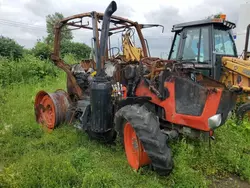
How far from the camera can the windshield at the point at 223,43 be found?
6.11 m

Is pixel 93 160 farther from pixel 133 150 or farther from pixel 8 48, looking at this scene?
pixel 8 48

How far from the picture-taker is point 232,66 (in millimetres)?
5949

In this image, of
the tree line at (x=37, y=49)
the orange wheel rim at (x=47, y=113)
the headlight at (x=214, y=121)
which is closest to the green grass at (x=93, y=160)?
the orange wheel rim at (x=47, y=113)

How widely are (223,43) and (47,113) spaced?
4.49m

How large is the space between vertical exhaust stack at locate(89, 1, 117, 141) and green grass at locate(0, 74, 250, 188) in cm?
44

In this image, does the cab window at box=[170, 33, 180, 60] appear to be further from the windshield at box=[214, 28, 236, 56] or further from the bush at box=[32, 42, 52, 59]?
the bush at box=[32, 42, 52, 59]

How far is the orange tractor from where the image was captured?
3.28 metres

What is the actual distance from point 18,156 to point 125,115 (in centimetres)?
197

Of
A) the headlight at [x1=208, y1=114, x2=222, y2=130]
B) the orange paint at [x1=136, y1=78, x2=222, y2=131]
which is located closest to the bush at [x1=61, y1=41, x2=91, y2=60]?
the orange paint at [x1=136, y1=78, x2=222, y2=131]

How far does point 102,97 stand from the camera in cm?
409

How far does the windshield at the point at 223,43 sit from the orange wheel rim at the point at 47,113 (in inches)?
155

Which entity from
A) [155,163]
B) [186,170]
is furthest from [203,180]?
Result: [155,163]

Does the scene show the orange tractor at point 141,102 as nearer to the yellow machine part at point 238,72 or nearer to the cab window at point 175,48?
the cab window at point 175,48

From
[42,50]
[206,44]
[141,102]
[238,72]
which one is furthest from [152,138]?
[42,50]
